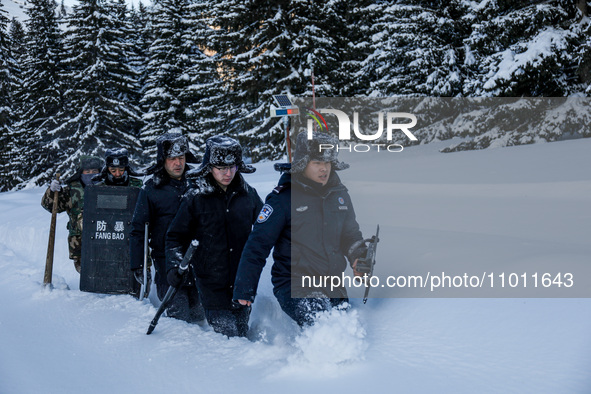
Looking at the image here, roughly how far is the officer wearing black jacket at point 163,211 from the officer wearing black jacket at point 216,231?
62 cm

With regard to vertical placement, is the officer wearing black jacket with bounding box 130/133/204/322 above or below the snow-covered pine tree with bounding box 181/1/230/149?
below

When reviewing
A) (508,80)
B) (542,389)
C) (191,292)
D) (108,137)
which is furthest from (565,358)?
(108,137)

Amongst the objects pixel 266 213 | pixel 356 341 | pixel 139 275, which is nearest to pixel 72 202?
pixel 139 275

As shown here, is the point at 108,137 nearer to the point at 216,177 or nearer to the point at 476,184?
the point at 476,184

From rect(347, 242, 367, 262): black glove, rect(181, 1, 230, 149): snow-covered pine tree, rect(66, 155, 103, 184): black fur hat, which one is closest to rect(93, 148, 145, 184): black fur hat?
rect(66, 155, 103, 184): black fur hat

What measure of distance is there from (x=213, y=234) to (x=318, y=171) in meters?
1.30

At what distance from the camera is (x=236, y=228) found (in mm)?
4344

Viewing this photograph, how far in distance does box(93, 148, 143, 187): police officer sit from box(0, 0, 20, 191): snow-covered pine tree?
29035 millimetres

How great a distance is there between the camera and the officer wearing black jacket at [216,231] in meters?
4.22

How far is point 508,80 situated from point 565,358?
12.1 m

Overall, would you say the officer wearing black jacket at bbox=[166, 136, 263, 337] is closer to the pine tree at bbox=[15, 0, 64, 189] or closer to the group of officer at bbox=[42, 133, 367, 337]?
the group of officer at bbox=[42, 133, 367, 337]

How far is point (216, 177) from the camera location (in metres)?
4.20

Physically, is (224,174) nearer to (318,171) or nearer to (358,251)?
(318,171)

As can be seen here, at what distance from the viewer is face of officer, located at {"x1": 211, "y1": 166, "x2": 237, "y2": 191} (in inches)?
163
